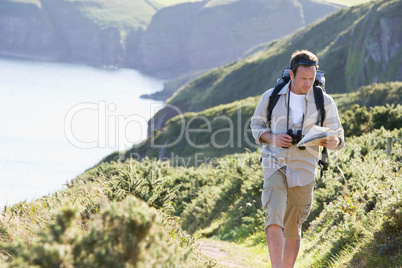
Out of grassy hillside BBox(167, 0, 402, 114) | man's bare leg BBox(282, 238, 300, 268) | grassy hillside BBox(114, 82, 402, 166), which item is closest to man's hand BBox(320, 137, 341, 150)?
man's bare leg BBox(282, 238, 300, 268)

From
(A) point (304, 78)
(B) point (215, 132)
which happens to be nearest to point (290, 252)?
(A) point (304, 78)

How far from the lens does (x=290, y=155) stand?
4.25 meters

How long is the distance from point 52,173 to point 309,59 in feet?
211

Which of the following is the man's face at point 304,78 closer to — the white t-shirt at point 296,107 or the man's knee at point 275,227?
the white t-shirt at point 296,107

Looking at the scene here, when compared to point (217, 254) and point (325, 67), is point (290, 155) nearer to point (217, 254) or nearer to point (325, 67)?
point (217, 254)

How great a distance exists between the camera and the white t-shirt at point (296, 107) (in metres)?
4.35

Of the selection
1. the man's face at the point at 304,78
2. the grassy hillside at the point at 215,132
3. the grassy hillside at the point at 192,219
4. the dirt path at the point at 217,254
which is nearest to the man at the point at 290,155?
the man's face at the point at 304,78

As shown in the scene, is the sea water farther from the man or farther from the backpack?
the backpack

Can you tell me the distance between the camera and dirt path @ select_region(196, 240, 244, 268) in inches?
254

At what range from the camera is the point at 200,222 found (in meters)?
11.3

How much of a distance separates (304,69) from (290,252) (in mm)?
1916

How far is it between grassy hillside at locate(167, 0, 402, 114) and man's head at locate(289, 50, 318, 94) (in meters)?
44.2

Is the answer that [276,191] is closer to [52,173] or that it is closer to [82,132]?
[52,173]

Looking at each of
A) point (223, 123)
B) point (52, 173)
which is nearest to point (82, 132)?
point (52, 173)
